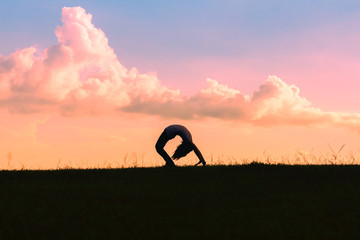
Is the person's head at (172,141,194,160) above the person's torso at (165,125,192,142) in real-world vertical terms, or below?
below

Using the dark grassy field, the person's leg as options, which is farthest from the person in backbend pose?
the dark grassy field

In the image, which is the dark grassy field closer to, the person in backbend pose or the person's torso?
the person in backbend pose

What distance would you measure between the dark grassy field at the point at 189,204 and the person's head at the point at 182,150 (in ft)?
6.44

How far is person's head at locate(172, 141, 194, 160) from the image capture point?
1869cm

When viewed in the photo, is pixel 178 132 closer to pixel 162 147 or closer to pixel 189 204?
pixel 162 147

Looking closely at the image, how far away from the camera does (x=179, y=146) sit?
62.1 feet

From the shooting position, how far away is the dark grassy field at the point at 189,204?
1003 centimetres

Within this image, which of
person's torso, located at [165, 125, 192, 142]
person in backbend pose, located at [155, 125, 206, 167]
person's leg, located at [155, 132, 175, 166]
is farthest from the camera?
person's leg, located at [155, 132, 175, 166]

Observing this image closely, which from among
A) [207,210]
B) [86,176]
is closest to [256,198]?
[207,210]

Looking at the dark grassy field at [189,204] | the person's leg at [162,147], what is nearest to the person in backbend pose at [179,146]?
the person's leg at [162,147]

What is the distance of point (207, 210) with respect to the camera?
11289 mm

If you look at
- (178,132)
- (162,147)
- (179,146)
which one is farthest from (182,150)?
(162,147)

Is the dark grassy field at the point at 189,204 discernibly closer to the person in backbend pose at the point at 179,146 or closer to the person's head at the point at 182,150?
the person in backbend pose at the point at 179,146

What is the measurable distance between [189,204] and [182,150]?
7054 mm
